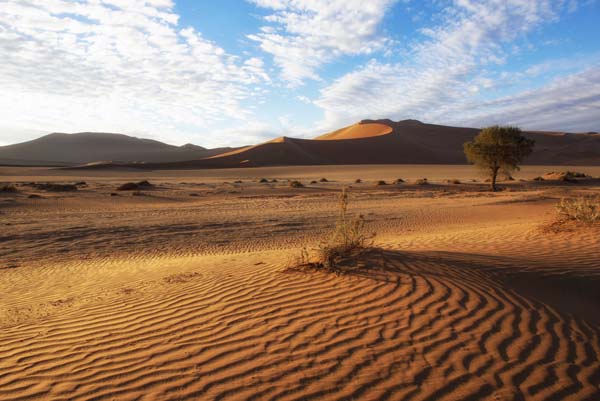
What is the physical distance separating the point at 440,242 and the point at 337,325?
5.74 metres

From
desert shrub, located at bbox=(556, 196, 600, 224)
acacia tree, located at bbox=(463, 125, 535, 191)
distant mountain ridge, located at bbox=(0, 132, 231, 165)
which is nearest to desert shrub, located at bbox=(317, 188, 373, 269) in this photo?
desert shrub, located at bbox=(556, 196, 600, 224)

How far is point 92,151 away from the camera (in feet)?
461

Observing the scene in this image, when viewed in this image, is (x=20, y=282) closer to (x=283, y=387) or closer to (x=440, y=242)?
(x=283, y=387)

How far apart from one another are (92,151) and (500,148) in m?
143

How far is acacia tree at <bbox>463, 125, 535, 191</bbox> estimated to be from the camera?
2717 centimetres

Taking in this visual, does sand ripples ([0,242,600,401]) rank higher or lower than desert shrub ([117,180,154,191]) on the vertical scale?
lower

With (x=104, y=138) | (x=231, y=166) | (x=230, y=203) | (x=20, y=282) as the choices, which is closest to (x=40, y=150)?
(x=104, y=138)

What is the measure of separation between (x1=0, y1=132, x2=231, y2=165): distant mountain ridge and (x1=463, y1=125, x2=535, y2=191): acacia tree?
88754mm

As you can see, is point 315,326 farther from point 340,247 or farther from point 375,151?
point 375,151

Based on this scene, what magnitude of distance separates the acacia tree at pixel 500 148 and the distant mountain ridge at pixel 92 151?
88754 millimetres

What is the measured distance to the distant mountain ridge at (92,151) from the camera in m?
116

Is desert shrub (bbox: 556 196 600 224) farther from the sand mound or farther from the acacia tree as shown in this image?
the sand mound

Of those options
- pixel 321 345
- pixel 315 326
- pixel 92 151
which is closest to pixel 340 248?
pixel 315 326

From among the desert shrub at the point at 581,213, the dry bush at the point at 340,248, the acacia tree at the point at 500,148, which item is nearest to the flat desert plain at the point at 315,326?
the dry bush at the point at 340,248
